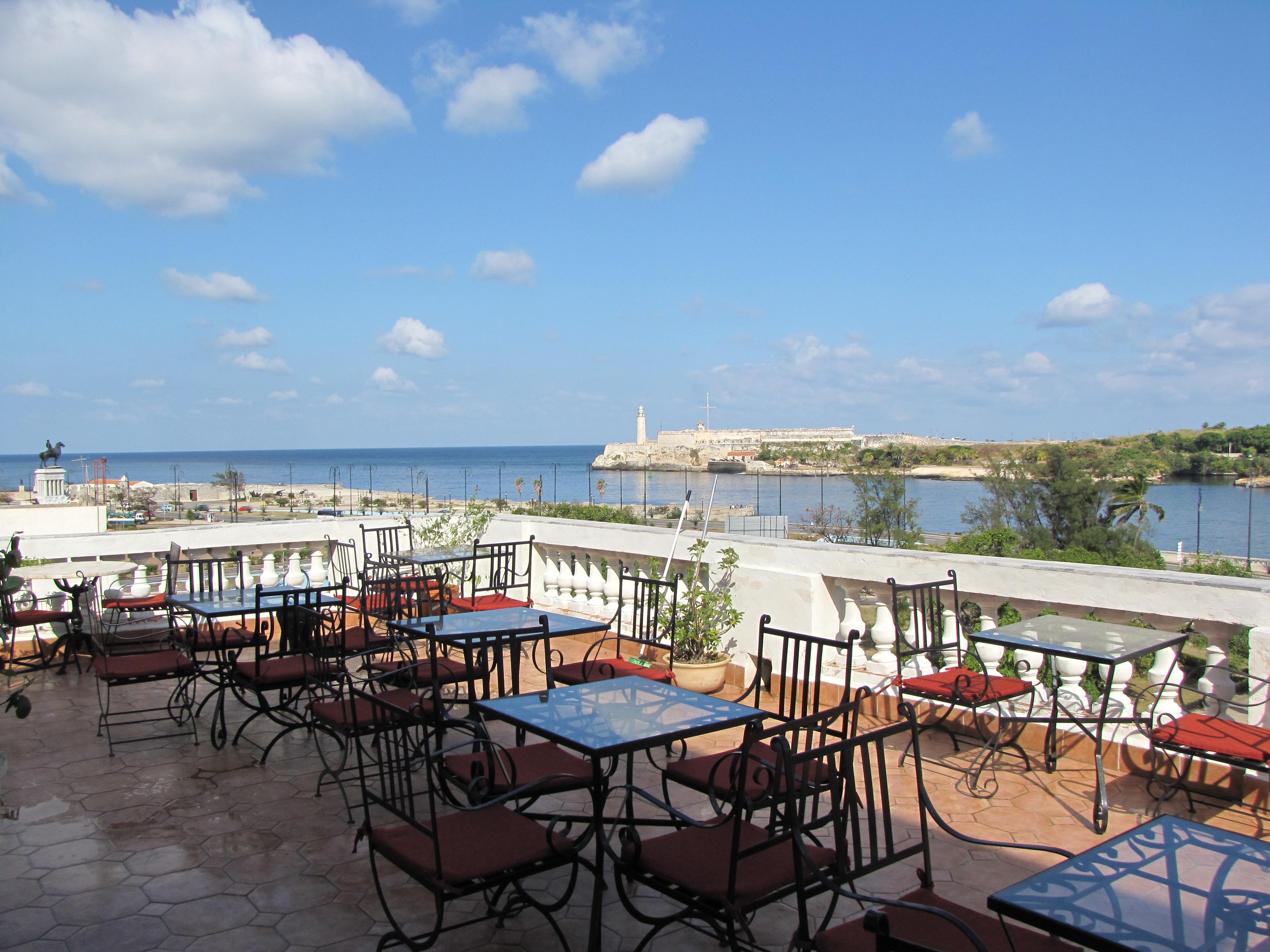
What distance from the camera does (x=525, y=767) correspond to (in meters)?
3.13

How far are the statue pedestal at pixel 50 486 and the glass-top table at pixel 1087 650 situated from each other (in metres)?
23.0

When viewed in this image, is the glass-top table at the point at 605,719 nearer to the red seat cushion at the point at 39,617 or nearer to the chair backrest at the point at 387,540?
the chair backrest at the point at 387,540

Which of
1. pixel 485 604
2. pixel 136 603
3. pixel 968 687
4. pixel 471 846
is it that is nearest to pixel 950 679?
pixel 968 687

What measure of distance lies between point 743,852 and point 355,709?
2.08 m

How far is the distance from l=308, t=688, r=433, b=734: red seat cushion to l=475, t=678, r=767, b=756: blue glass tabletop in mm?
644

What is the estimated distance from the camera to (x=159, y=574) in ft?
25.3

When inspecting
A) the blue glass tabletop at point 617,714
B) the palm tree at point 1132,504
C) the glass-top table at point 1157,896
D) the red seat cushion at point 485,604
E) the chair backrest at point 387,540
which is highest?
the chair backrest at point 387,540

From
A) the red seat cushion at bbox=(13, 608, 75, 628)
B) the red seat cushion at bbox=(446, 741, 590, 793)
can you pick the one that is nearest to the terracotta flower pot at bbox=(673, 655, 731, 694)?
the red seat cushion at bbox=(446, 741, 590, 793)

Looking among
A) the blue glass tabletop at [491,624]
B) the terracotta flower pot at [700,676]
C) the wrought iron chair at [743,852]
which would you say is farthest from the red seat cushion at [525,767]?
the terracotta flower pot at [700,676]

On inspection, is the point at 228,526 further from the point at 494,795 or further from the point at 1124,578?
the point at 1124,578

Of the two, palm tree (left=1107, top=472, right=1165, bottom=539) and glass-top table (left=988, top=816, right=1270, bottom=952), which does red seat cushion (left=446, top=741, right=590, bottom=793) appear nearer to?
glass-top table (left=988, top=816, right=1270, bottom=952)

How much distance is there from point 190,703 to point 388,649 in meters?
1.18

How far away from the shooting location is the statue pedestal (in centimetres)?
2150

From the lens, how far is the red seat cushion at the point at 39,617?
6402 millimetres
